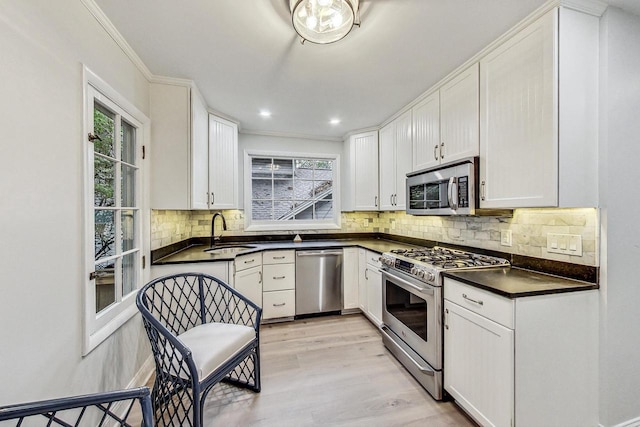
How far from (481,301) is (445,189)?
947mm

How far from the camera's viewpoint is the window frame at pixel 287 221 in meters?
3.61

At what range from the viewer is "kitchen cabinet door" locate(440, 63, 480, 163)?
74.7 inches

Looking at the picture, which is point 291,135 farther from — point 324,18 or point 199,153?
point 324,18

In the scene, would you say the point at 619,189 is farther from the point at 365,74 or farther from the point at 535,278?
the point at 365,74

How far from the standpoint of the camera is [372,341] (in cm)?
265

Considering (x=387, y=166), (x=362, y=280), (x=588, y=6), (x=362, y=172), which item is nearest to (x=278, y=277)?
(x=362, y=280)

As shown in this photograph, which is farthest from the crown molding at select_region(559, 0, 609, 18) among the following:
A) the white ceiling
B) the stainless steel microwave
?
the stainless steel microwave

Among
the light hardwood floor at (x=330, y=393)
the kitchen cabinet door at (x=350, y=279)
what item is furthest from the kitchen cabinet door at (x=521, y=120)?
the kitchen cabinet door at (x=350, y=279)

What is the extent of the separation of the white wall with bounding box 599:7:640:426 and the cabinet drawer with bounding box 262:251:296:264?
256cm

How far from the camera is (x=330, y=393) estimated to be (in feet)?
6.24

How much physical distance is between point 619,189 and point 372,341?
7.16 ft

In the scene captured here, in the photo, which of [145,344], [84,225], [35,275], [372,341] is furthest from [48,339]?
[372,341]

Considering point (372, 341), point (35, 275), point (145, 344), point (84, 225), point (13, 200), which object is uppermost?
point (13, 200)

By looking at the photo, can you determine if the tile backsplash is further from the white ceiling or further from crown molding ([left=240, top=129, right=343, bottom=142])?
the white ceiling
